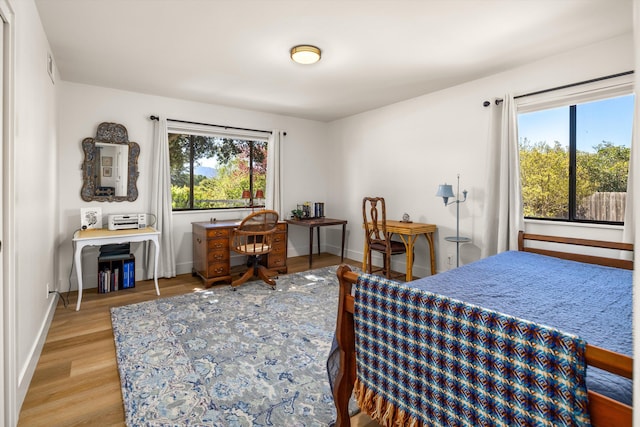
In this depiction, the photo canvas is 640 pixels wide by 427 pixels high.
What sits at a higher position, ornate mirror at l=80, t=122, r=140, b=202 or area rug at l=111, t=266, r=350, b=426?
ornate mirror at l=80, t=122, r=140, b=202

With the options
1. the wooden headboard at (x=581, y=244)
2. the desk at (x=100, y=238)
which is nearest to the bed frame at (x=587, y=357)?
the wooden headboard at (x=581, y=244)

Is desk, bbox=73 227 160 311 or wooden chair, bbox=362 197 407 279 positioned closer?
desk, bbox=73 227 160 311

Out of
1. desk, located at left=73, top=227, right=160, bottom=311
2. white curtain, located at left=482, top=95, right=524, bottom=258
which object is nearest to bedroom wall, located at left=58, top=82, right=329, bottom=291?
desk, located at left=73, top=227, right=160, bottom=311

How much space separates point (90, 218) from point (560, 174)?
5.09 meters

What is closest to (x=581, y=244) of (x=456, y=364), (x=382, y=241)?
(x=382, y=241)

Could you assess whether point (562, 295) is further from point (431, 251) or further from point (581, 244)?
point (431, 251)

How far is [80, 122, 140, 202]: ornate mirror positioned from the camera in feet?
12.9

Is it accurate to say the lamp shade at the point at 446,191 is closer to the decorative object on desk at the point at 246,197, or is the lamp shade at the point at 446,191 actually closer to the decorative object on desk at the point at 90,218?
the decorative object on desk at the point at 246,197

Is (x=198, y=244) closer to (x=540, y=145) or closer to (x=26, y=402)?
(x=26, y=402)

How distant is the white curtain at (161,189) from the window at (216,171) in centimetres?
31

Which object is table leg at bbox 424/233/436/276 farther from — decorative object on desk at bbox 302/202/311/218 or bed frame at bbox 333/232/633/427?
decorative object on desk at bbox 302/202/311/218

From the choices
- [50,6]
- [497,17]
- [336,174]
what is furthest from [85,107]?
[497,17]

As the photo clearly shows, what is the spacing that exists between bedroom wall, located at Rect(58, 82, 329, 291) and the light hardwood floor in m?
0.89

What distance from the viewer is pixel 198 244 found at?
4.38 metres
